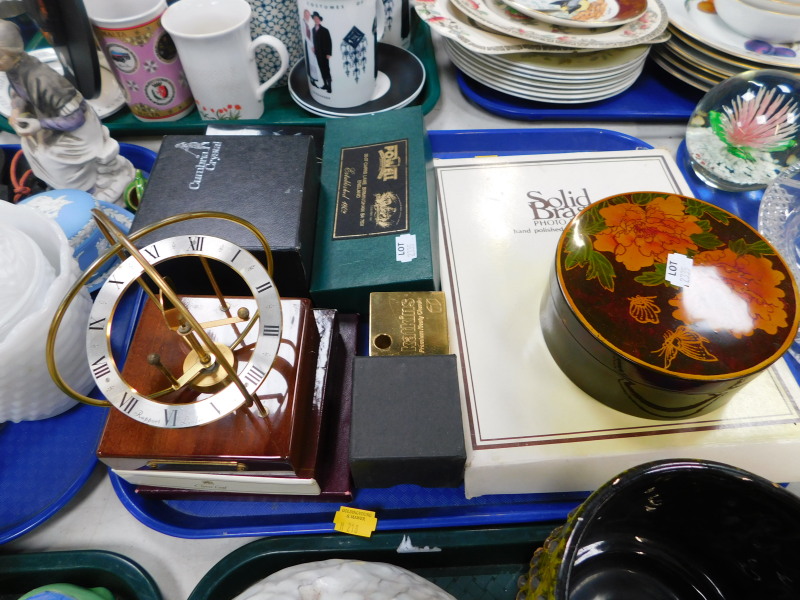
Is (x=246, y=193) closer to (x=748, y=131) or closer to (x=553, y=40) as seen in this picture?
(x=553, y=40)

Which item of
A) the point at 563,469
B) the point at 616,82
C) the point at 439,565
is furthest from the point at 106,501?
the point at 616,82

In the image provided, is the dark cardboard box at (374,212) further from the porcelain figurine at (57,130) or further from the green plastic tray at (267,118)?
Answer: the porcelain figurine at (57,130)

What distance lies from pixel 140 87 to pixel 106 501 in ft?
1.96

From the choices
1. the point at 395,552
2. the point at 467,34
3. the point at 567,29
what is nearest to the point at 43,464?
the point at 395,552

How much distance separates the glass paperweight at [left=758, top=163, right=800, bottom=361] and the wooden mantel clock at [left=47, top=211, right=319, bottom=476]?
1.86ft

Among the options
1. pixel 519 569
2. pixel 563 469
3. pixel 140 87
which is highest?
pixel 140 87

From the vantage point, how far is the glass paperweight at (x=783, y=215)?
63 centimetres

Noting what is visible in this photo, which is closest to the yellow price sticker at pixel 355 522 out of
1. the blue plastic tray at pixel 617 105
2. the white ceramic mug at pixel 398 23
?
the blue plastic tray at pixel 617 105

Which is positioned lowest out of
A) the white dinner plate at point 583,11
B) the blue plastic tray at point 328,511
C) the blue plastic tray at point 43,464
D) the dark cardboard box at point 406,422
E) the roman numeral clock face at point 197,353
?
the blue plastic tray at point 328,511

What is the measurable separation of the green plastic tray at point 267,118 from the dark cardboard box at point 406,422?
1.55ft

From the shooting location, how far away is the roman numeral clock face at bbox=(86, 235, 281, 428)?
15.9 inches

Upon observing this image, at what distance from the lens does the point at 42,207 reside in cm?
64

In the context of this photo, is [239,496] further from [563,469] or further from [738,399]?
[738,399]

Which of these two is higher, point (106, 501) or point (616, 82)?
point (616, 82)
